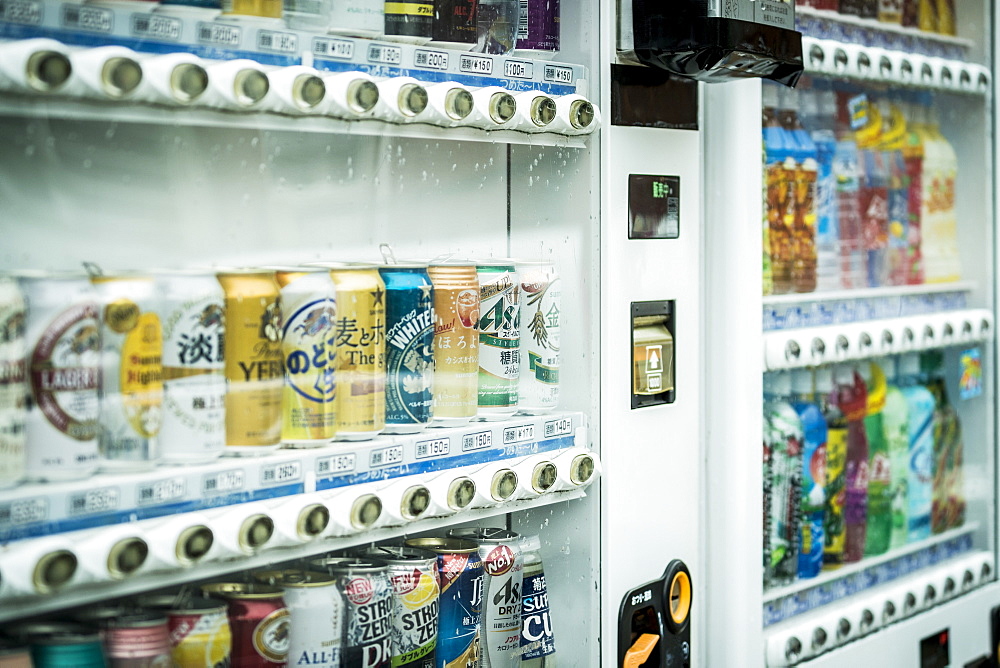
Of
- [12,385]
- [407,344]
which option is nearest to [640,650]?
[407,344]

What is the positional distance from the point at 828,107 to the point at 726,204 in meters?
0.59

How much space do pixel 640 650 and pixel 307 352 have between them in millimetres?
806

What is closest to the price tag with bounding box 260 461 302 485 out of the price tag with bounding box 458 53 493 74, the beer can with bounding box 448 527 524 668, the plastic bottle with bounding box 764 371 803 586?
the beer can with bounding box 448 527 524 668

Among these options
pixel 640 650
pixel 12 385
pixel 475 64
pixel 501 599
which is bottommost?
pixel 640 650

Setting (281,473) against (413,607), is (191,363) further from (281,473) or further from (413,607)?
(413,607)

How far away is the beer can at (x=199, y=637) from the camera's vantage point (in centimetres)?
129

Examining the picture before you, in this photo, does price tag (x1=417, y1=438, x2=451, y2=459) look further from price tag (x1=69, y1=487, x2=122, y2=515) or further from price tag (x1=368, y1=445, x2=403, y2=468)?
price tag (x1=69, y1=487, x2=122, y2=515)

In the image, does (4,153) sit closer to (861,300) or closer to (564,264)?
(564,264)

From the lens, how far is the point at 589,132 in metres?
1.70

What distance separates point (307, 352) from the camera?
4.66ft

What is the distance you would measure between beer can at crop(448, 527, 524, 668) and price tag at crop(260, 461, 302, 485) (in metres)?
0.38

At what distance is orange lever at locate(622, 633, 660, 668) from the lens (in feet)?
5.83

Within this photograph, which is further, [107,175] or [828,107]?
[828,107]

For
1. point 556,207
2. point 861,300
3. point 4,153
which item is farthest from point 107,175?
point 861,300
